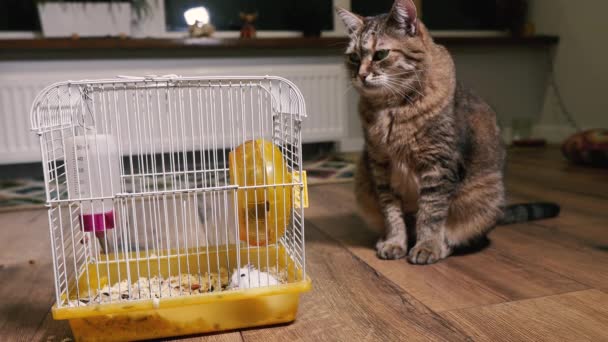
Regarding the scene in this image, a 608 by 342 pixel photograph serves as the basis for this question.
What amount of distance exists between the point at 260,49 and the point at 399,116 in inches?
85.3

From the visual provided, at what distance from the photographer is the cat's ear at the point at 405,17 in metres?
1.32

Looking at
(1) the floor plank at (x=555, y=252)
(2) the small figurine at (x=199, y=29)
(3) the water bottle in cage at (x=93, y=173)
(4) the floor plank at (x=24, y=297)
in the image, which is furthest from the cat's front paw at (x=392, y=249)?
(2) the small figurine at (x=199, y=29)

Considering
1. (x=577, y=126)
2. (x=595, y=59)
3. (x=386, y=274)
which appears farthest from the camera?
(x=577, y=126)

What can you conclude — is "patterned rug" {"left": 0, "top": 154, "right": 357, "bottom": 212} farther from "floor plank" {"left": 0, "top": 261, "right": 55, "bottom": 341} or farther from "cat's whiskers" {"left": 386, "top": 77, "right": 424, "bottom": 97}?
"cat's whiskers" {"left": 386, "top": 77, "right": 424, "bottom": 97}

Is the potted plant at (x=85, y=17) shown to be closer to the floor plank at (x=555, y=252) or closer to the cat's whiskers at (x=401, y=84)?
the cat's whiskers at (x=401, y=84)

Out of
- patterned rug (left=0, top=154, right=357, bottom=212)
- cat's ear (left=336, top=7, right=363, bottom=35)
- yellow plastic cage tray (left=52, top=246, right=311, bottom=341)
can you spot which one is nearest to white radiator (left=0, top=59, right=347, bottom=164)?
patterned rug (left=0, top=154, right=357, bottom=212)

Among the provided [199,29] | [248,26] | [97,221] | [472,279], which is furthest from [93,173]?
[248,26]

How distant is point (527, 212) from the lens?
1.72m

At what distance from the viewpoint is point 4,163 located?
116 inches

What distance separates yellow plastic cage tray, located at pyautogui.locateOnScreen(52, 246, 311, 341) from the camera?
897 mm

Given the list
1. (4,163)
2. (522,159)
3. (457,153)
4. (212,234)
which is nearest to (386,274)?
(457,153)

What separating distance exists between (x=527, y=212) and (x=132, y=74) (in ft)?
7.70

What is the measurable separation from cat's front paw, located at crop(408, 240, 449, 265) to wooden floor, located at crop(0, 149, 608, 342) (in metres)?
0.02

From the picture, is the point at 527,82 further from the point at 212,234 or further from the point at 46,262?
the point at 46,262
